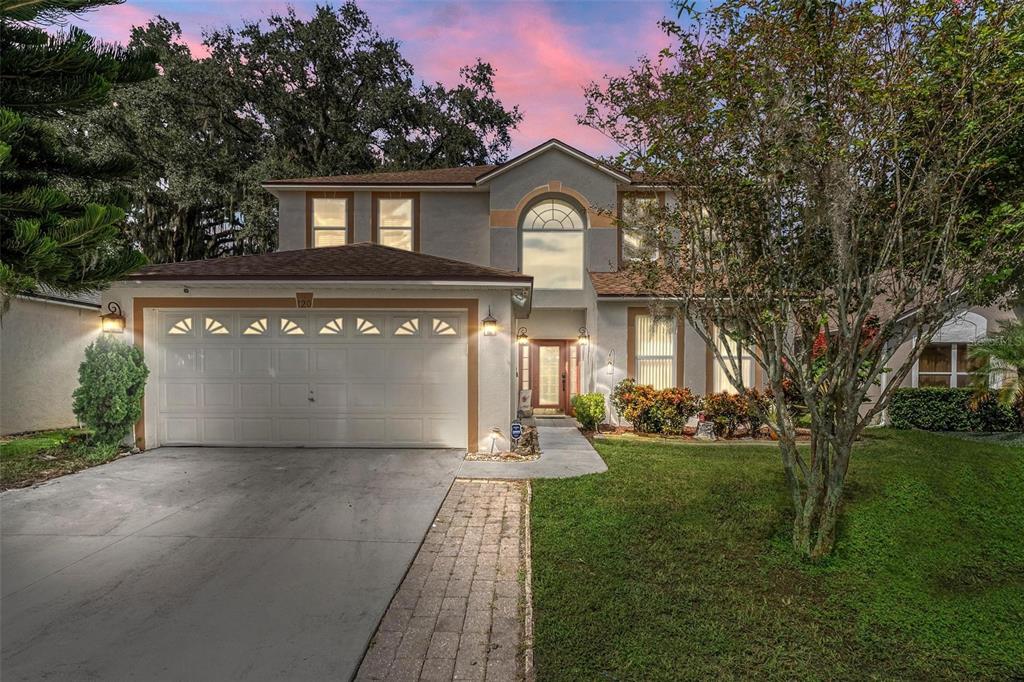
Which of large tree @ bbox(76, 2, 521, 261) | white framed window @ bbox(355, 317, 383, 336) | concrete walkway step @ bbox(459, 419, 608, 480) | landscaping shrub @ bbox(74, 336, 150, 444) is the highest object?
large tree @ bbox(76, 2, 521, 261)

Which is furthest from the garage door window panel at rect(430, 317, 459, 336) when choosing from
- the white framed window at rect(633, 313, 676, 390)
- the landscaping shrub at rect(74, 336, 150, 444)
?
the white framed window at rect(633, 313, 676, 390)

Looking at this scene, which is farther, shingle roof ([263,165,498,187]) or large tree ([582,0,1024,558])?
shingle roof ([263,165,498,187])

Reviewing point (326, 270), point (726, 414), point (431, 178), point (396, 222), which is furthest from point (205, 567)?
point (431, 178)

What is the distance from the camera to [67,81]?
539 cm

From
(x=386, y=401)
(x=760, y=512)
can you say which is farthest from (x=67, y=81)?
(x=760, y=512)

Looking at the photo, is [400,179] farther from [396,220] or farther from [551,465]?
[551,465]

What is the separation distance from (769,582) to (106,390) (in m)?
9.37

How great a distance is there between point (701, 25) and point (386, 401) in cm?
679

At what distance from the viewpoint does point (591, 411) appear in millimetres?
10508

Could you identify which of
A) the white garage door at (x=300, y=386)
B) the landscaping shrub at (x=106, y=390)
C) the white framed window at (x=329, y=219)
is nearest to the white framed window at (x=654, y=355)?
the white garage door at (x=300, y=386)

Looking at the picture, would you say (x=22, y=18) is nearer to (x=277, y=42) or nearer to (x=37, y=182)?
(x=37, y=182)

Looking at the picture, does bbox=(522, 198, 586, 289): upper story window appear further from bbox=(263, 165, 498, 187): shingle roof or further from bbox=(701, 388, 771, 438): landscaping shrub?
bbox=(701, 388, 771, 438): landscaping shrub

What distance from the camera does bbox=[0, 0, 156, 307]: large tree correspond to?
4.65 m

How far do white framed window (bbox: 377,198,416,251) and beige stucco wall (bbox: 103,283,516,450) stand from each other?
5785 mm
